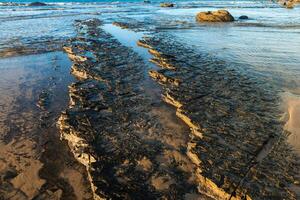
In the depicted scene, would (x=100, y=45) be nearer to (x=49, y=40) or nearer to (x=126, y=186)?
(x=49, y=40)

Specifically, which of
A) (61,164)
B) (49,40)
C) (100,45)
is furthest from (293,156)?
(49,40)

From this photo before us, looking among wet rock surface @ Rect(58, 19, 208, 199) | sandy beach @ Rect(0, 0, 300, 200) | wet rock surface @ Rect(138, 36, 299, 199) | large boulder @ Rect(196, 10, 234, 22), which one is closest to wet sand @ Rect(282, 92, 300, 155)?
sandy beach @ Rect(0, 0, 300, 200)

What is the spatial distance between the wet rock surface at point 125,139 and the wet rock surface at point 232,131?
1.29ft

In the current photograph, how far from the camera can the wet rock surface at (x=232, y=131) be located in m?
5.50

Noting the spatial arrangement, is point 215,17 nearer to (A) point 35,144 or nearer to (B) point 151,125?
(B) point 151,125

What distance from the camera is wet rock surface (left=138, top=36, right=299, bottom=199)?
5.50 meters

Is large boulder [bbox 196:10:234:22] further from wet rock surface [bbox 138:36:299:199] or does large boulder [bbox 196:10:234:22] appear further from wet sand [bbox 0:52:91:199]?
wet sand [bbox 0:52:91:199]

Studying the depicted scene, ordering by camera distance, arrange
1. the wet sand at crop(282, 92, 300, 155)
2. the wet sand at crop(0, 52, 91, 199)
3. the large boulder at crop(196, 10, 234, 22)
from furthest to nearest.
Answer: the large boulder at crop(196, 10, 234, 22) → the wet sand at crop(282, 92, 300, 155) → the wet sand at crop(0, 52, 91, 199)

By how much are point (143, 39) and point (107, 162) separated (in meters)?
12.8

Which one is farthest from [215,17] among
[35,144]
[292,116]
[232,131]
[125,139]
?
[35,144]

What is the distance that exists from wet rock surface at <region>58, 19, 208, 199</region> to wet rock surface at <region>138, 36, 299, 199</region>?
0.39m

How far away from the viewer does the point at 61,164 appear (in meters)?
6.14

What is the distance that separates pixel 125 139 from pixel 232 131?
244cm

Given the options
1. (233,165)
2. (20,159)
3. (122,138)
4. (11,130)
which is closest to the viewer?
(233,165)
